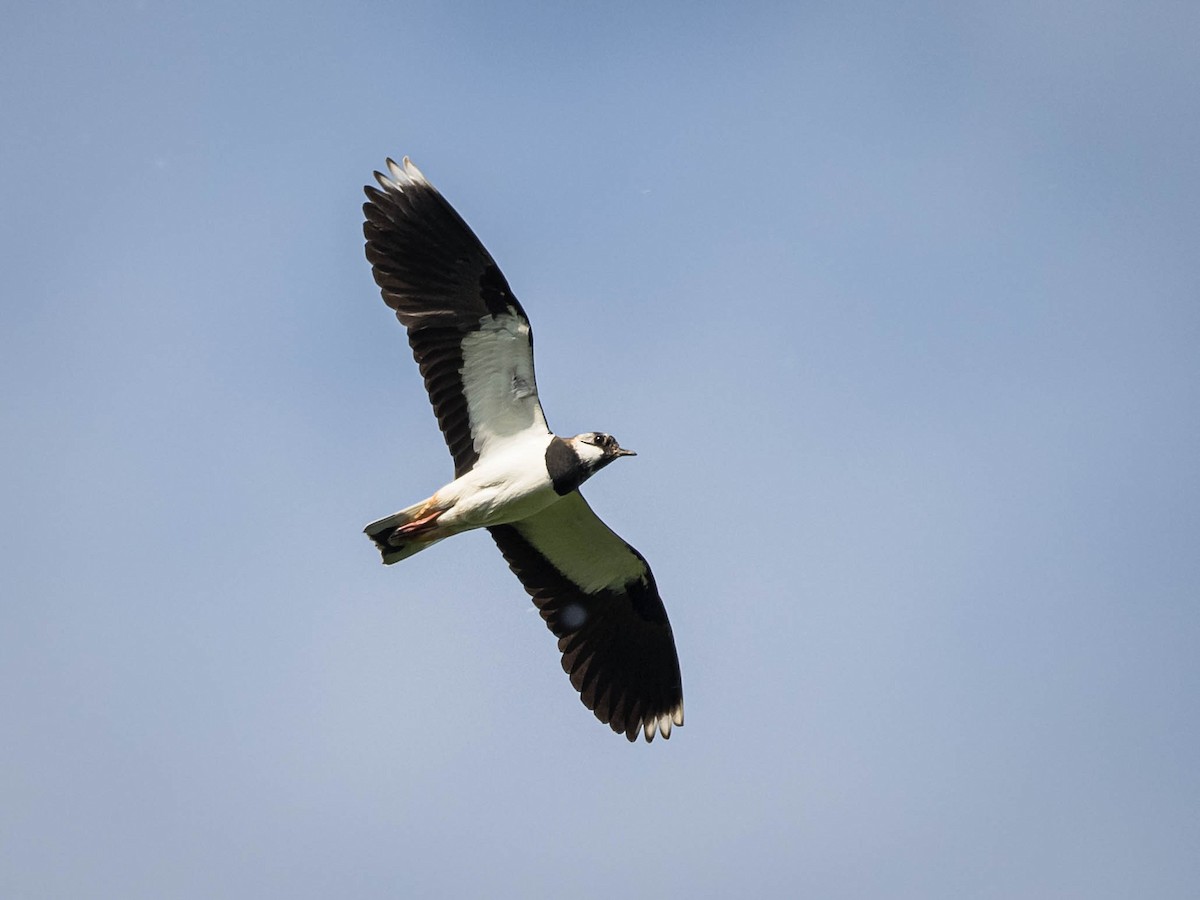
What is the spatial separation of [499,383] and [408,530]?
1578mm

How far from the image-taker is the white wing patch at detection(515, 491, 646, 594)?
1320 cm

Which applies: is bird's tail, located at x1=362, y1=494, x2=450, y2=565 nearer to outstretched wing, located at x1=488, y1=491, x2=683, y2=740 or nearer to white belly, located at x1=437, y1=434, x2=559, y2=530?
white belly, located at x1=437, y1=434, x2=559, y2=530

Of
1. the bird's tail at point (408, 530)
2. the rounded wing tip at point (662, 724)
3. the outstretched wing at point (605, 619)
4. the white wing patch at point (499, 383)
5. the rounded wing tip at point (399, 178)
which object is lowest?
the rounded wing tip at point (662, 724)

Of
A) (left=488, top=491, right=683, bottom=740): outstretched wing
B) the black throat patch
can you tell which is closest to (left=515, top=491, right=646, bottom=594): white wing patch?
(left=488, top=491, right=683, bottom=740): outstretched wing

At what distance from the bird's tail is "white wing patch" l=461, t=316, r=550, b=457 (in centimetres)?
84

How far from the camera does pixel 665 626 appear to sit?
13.9 metres

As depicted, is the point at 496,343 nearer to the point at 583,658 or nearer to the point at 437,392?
the point at 437,392

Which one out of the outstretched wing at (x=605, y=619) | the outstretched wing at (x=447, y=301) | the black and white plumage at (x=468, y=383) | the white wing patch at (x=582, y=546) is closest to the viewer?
the black and white plumage at (x=468, y=383)

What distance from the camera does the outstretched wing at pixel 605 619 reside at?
13.5 m

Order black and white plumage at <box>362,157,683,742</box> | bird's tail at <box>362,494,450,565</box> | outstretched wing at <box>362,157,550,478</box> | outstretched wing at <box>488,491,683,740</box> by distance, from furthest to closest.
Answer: outstretched wing at <box>488,491,683,740</box> < outstretched wing at <box>362,157,550,478</box> < black and white plumage at <box>362,157,683,742</box> < bird's tail at <box>362,494,450,565</box>

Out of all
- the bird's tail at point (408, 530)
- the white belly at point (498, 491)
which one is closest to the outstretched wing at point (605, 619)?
the white belly at point (498, 491)

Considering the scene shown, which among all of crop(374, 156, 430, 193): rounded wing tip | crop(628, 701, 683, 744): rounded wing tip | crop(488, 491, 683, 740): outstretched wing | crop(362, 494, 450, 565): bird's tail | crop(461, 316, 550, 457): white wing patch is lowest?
crop(628, 701, 683, 744): rounded wing tip

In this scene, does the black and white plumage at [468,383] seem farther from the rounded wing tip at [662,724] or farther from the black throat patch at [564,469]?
the rounded wing tip at [662,724]

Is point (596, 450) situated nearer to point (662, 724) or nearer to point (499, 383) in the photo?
point (499, 383)
